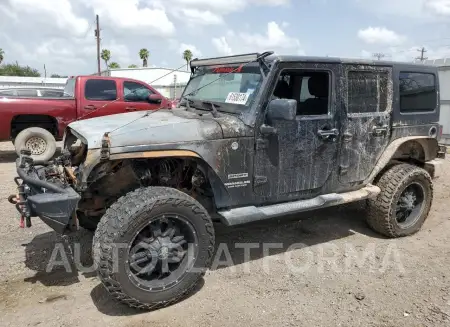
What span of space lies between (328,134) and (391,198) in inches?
48.1

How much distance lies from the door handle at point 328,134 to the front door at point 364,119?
129 millimetres

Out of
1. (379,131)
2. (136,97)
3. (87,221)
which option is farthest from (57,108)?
(379,131)

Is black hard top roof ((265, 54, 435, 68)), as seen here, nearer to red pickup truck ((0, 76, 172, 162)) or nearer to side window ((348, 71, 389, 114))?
side window ((348, 71, 389, 114))

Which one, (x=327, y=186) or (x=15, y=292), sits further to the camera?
(x=327, y=186)

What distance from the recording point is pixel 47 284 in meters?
3.69

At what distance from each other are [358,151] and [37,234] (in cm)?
371

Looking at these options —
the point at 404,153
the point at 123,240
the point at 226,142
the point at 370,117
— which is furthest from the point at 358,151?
the point at 123,240

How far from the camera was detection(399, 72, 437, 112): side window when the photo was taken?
480cm

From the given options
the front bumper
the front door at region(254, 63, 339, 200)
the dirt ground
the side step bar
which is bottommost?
the dirt ground

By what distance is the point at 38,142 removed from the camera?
28.7 ft

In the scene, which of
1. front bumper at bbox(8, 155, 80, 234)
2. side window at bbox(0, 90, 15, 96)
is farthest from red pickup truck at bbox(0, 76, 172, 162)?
front bumper at bbox(8, 155, 80, 234)

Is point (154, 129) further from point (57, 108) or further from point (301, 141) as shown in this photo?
point (57, 108)

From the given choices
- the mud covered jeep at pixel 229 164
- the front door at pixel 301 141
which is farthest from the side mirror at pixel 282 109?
the front door at pixel 301 141

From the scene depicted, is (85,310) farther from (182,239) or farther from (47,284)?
(182,239)
